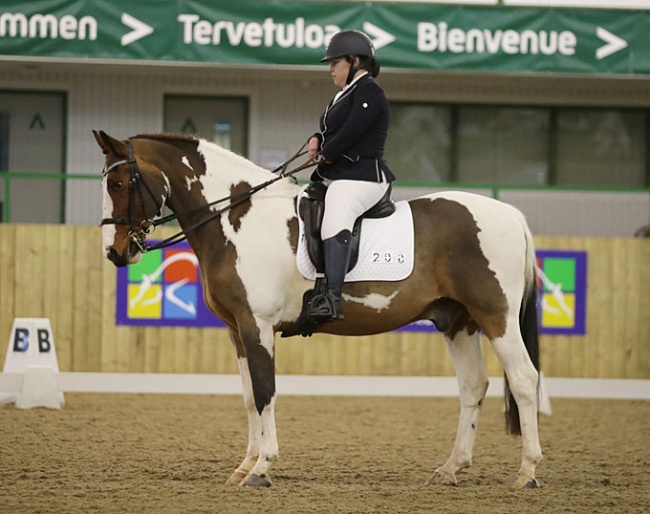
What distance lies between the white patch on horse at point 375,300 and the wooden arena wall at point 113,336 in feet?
21.1

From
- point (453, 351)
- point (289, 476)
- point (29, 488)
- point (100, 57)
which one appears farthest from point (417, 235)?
point (100, 57)

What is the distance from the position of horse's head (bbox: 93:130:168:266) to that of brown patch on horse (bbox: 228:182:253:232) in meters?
0.53

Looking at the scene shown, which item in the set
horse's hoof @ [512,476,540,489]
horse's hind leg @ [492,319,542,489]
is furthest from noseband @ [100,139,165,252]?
horse's hoof @ [512,476,540,489]

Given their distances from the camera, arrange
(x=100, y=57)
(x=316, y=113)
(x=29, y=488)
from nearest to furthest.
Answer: (x=29, y=488) < (x=100, y=57) < (x=316, y=113)

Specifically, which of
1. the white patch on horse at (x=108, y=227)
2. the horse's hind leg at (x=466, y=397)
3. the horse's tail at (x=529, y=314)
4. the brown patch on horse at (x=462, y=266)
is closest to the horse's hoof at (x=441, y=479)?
the horse's hind leg at (x=466, y=397)

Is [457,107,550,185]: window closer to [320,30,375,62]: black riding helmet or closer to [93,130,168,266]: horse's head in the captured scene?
[320,30,375,62]: black riding helmet

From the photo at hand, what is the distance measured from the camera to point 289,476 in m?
7.98

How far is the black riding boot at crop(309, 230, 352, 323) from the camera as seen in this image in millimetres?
7602

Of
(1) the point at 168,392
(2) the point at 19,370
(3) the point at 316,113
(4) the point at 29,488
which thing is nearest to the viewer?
(4) the point at 29,488

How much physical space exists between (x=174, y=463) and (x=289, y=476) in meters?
0.97

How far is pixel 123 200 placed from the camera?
25.2ft

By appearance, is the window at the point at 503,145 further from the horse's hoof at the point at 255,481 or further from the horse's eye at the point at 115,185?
the horse's hoof at the point at 255,481

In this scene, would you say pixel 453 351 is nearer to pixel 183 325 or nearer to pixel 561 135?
pixel 183 325

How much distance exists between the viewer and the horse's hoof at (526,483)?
299 inches
